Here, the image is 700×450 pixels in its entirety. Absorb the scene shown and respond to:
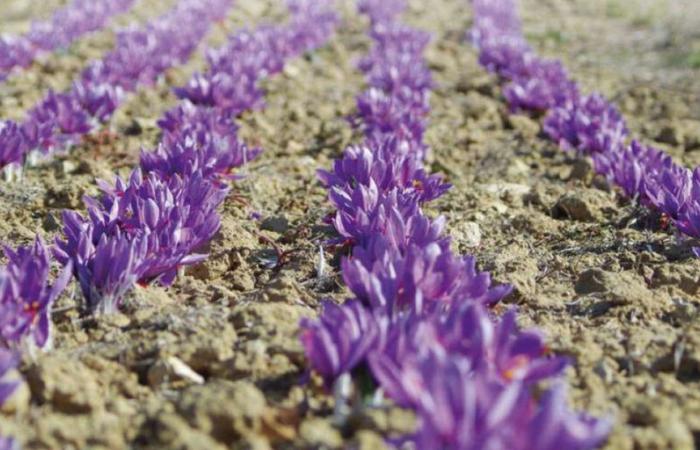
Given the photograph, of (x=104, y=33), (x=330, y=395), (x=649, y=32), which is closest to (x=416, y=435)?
(x=330, y=395)

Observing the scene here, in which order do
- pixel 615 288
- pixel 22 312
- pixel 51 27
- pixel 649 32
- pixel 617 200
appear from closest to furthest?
1. pixel 22 312
2. pixel 615 288
3. pixel 617 200
4. pixel 51 27
5. pixel 649 32

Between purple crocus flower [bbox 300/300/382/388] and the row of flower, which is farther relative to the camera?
the row of flower

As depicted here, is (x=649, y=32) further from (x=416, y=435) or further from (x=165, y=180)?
(x=416, y=435)

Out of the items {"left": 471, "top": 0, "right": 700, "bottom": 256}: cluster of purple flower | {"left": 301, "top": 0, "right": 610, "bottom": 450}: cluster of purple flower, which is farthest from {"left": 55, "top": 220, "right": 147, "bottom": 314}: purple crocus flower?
{"left": 471, "top": 0, "right": 700, "bottom": 256}: cluster of purple flower

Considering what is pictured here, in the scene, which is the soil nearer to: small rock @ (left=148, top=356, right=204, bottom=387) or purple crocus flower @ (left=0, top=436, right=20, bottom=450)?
small rock @ (left=148, top=356, right=204, bottom=387)

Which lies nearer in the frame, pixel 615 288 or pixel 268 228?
pixel 615 288

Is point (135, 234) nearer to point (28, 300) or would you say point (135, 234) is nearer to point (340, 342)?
point (28, 300)

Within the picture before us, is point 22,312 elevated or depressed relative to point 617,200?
elevated
